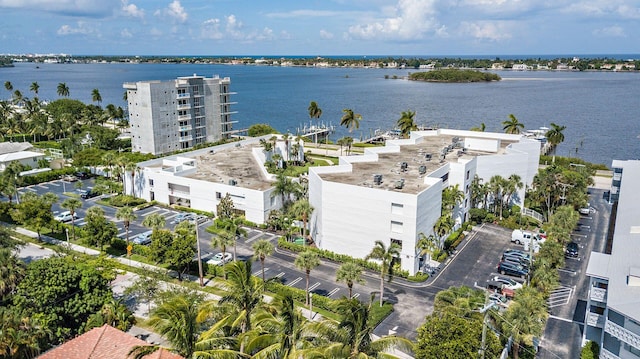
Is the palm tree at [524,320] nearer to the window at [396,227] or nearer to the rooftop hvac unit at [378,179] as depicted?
the window at [396,227]

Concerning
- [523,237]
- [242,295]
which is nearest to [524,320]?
[242,295]

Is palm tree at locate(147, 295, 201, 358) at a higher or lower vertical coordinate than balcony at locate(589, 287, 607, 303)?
higher

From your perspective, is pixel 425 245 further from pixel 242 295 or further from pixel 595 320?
pixel 242 295

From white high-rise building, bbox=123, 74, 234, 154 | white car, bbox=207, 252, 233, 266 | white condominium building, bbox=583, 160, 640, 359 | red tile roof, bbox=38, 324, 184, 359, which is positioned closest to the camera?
red tile roof, bbox=38, 324, 184, 359

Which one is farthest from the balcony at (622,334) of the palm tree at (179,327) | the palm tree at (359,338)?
the palm tree at (179,327)

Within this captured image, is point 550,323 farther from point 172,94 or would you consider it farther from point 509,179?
point 172,94

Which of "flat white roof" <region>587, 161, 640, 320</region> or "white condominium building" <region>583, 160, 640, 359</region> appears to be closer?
"white condominium building" <region>583, 160, 640, 359</region>

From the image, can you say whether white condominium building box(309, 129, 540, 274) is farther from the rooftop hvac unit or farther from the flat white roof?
the flat white roof

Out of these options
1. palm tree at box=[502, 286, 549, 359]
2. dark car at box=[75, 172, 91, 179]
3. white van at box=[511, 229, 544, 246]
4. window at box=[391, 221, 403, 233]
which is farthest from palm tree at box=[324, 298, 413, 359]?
dark car at box=[75, 172, 91, 179]
